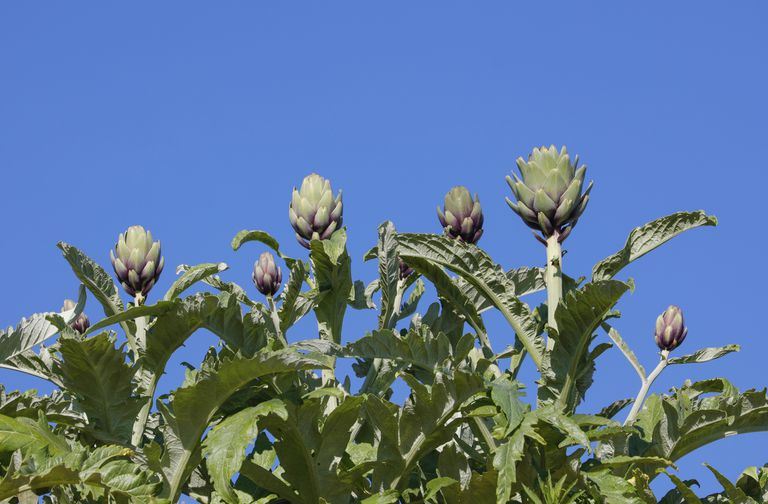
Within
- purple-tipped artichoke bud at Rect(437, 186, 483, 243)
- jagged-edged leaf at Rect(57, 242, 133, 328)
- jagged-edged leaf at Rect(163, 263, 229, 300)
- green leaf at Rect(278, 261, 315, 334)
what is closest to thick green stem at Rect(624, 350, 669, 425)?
purple-tipped artichoke bud at Rect(437, 186, 483, 243)

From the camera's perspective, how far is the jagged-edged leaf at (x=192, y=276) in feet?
21.3

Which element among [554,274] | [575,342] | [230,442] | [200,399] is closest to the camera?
[230,442]

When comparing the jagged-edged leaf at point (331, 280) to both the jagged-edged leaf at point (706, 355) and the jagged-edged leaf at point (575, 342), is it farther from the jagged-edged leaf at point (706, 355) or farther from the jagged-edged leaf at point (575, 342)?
the jagged-edged leaf at point (706, 355)

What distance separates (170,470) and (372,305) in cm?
152

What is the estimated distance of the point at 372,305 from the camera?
704 cm

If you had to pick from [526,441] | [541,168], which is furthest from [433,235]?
[526,441]

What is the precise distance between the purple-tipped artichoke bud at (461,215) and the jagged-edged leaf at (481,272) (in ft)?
1.84

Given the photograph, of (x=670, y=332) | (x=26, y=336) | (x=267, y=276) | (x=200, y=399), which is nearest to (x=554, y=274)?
(x=670, y=332)

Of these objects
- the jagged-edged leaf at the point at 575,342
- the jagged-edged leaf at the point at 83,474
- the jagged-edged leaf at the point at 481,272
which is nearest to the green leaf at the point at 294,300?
the jagged-edged leaf at the point at 481,272

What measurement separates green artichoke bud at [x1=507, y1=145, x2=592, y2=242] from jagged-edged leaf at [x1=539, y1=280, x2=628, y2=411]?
484 mm

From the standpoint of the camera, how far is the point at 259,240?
6.61 metres

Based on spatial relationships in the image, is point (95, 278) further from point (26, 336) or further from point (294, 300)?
point (294, 300)

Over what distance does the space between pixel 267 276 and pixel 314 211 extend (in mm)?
402

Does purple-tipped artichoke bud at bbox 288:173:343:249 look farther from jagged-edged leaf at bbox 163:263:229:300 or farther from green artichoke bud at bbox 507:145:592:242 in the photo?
green artichoke bud at bbox 507:145:592:242
